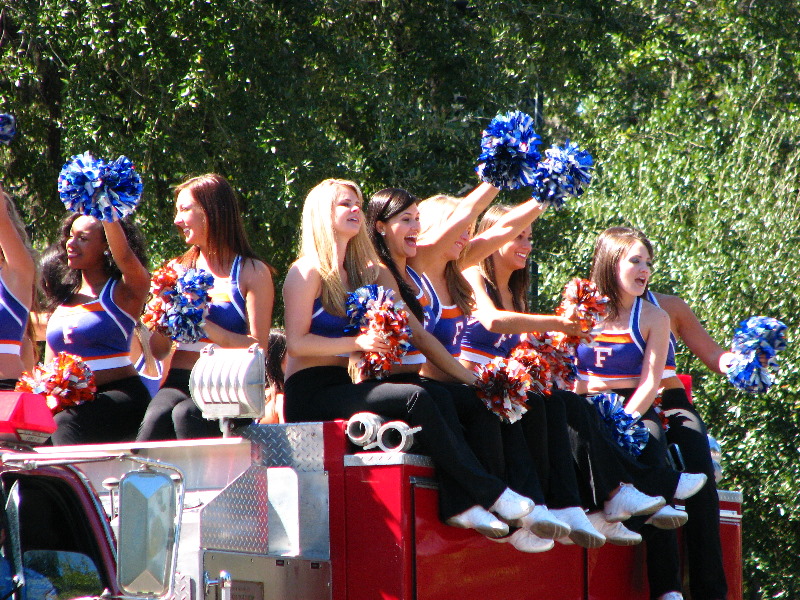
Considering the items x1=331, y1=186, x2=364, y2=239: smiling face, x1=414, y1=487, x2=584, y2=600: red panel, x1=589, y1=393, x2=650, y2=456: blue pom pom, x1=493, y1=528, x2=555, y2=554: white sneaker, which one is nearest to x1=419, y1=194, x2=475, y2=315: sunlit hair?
x1=331, y1=186, x2=364, y2=239: smiling face

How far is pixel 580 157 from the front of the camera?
6.02 metres

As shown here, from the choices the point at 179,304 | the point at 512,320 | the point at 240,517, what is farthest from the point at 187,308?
the point at 512,320

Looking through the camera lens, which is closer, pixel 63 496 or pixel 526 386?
pixel 63 496

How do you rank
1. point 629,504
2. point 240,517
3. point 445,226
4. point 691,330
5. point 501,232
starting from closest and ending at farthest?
point 240,517 < point 629,504 < point 445,226 < point 501,232 < point 691,330

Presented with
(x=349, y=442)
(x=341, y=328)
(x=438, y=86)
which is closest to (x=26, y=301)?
(x=341, y=328)

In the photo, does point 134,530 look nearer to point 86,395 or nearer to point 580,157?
point 86,395

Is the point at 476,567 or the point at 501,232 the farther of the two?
the point at 501,232

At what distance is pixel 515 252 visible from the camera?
6.83m

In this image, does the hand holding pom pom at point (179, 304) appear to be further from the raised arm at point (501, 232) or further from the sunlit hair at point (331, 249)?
the raised arm at point (501, 232)

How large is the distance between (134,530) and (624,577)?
11.3 ft

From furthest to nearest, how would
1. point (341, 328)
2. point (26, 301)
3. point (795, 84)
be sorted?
point (795, 84) → point (26, 301) → point (341, 328)

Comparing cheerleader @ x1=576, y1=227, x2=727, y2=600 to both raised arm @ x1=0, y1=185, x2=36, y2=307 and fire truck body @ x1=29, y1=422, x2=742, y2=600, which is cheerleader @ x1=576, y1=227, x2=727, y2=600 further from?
raised arm @ x1=0, y1=185, x2=36, y2=307

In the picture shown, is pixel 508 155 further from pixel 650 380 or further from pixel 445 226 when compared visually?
pixel 650 380

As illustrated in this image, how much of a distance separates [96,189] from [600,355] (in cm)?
315
